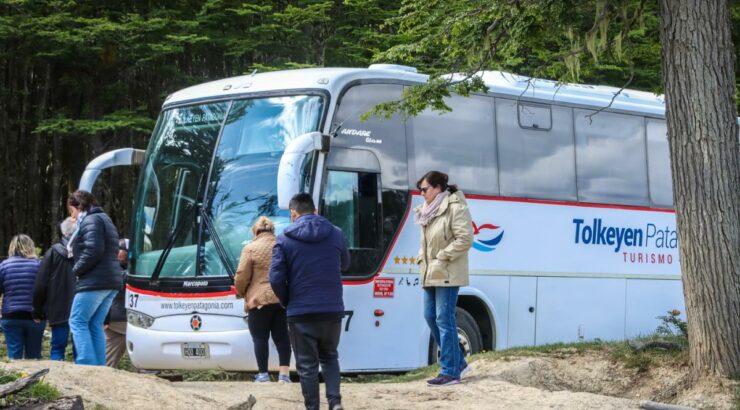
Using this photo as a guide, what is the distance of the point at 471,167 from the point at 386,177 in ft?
4.65

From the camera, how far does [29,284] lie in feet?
43.4

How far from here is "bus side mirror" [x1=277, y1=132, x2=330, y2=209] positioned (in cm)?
1191

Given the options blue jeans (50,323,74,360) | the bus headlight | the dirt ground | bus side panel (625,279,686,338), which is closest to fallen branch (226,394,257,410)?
the dirt ground

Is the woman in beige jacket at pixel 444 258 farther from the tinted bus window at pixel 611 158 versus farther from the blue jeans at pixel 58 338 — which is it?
the tinted bus window at pixel 611 158

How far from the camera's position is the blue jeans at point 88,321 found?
11875 mm

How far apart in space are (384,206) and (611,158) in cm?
416

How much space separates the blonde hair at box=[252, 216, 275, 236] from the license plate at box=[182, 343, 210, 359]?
1679mm

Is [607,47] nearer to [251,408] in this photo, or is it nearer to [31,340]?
[251,408]

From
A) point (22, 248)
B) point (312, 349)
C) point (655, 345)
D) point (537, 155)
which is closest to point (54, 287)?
point (22, 248)

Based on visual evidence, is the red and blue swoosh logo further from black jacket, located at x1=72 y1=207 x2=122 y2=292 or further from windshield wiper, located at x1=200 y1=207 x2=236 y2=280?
black jacket, located at x1=72 y1=207 x2=122 y2=292

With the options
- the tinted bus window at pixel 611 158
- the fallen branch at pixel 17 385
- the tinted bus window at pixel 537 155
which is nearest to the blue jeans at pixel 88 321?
the fallen branch at pixel 17 385

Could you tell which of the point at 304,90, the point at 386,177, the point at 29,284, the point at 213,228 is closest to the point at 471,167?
the point at 386,177

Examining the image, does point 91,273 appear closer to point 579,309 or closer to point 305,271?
point 305,271

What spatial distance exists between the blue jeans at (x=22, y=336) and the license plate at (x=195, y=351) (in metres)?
1.72
